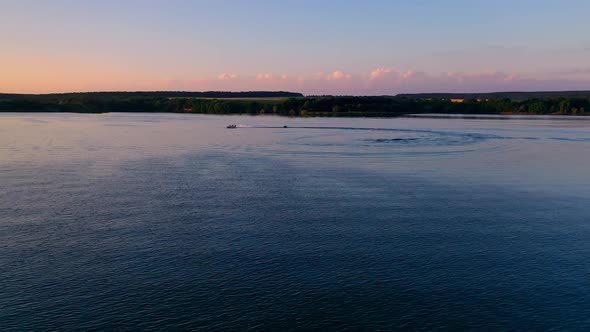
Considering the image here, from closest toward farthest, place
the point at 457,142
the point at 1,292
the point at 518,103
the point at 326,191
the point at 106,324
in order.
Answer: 1. the point at 106,324
2. the point at 1,292
3. the point at 326,191
4. the point at 457,142
5. the point at 518,103

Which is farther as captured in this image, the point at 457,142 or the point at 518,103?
the point at 518,103

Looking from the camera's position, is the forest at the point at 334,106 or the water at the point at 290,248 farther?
the forest at the point at 334,106

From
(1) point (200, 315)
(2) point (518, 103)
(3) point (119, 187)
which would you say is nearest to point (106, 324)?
(1) point (200, 315)

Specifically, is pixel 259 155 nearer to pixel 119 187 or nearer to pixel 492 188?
pixel 119 187

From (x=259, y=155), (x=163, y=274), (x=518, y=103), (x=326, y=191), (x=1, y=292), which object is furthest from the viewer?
(x=518, y=103)

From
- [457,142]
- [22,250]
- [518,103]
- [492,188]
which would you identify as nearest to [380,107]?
[518,103]

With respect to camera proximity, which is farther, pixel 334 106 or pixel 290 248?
pixel 334 106

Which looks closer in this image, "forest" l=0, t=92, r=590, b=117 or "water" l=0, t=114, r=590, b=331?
"water" l=0, t=114, r=590, b=331
